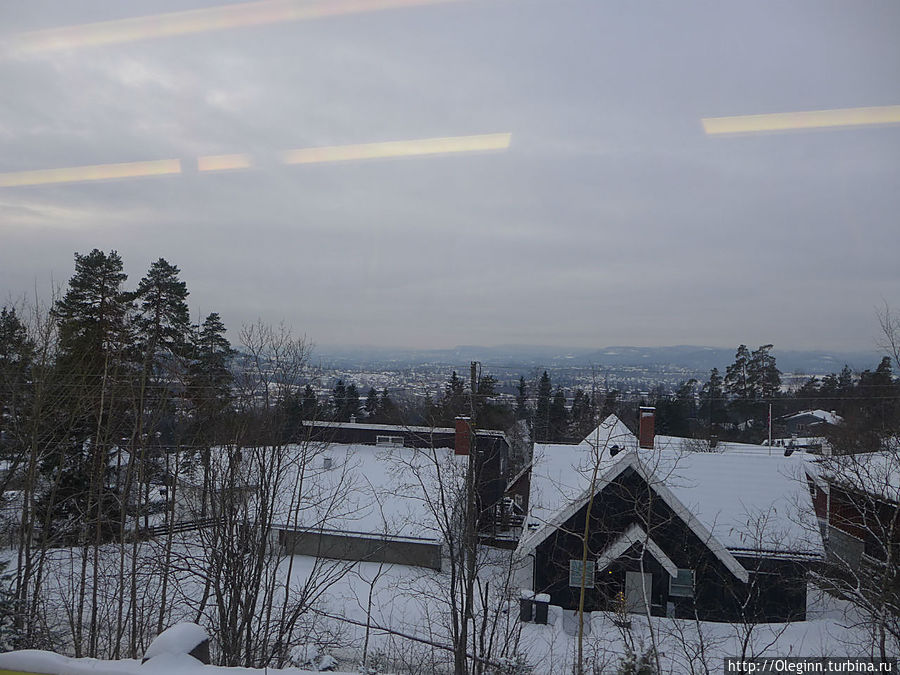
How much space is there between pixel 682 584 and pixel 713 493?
7.51ft

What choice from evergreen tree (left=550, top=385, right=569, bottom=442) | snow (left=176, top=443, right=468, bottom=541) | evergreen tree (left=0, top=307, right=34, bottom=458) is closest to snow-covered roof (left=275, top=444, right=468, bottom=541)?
snow (left=176, top=443, right=468, bottom=541)

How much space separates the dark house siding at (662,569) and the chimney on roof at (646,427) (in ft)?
8.41

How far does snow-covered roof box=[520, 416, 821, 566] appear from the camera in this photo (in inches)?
436

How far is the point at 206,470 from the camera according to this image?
959 cm

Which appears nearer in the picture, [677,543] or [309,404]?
[677,543]

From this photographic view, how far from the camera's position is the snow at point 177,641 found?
10.8ft

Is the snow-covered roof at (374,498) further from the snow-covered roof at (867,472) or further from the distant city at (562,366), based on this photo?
the snow-covered roof at (867,472)

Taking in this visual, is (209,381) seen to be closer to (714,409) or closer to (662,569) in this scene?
(662,569)

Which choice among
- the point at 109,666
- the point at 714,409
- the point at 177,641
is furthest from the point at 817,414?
the point at 109,666

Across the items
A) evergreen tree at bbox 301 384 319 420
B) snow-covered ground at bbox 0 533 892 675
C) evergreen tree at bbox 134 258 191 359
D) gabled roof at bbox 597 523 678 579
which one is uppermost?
evergreen tree at bbox 134 258 191 359

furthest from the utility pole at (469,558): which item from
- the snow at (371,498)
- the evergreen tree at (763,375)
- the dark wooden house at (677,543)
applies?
the evergreen tree at (763,375)

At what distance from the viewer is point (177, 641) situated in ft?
11.1

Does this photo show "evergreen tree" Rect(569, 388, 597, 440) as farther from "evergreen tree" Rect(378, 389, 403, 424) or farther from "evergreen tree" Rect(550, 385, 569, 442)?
"evergreen tree" Rect(378, 389, 403, 424)

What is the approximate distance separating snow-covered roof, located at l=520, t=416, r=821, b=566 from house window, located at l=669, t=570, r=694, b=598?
85 cm
